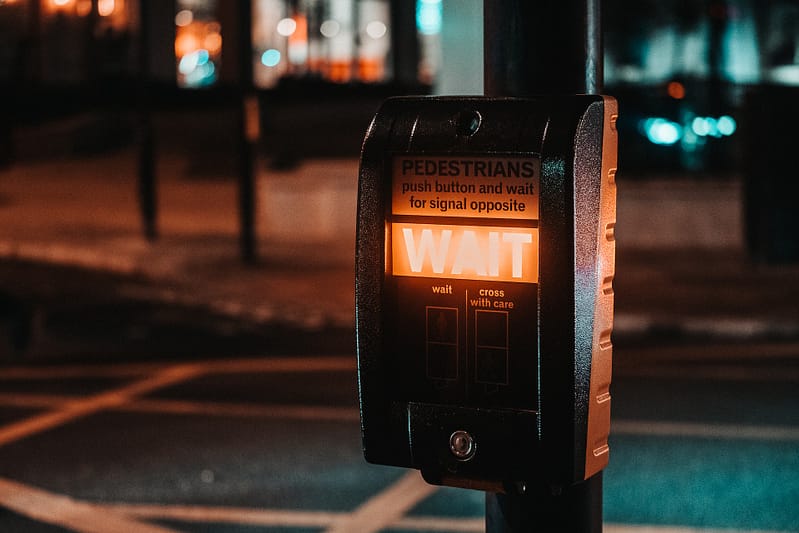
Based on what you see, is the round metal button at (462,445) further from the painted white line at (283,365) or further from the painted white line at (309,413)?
the painted white line at (283,365)

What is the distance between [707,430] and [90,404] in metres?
3.83

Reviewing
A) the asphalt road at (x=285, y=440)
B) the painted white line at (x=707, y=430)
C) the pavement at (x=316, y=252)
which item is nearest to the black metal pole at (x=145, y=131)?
the pavement at (x=316, y=252)

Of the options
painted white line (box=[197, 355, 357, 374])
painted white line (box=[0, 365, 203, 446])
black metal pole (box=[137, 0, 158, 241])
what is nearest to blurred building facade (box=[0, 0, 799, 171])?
black metal pole (box=[137, 0, 158, 241])

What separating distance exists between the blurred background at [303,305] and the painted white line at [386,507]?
0.02m

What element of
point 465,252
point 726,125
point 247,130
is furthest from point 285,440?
point 726,125

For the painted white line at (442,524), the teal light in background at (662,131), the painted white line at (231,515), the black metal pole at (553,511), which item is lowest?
the painted white line at (231,515)

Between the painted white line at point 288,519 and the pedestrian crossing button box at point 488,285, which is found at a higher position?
the pedestrian crossing button box at point 488,285

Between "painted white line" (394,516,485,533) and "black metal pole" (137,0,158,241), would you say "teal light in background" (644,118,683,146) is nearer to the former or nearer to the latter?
"black metal pole" (137,0,158,241)

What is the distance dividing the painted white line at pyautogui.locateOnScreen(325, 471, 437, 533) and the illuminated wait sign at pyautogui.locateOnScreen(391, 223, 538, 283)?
141 inches

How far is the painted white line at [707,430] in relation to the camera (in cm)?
742

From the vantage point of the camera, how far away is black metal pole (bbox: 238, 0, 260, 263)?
15.5 m

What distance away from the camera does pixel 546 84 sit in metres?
2.44

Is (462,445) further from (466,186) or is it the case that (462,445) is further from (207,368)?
(207,368)

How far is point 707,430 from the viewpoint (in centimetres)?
760
